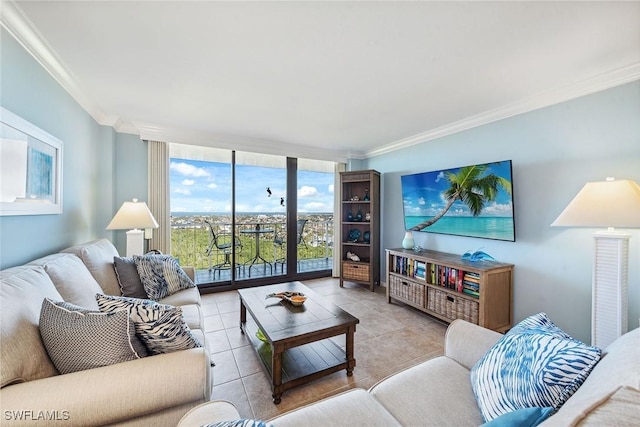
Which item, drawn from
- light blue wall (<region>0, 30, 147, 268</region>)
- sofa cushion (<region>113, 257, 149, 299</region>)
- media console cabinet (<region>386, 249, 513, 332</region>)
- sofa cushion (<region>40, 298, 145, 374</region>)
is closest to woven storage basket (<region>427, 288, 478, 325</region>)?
media console cabinet (<region>386, 249, 513, 332</region>)

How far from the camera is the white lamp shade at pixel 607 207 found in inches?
61.2

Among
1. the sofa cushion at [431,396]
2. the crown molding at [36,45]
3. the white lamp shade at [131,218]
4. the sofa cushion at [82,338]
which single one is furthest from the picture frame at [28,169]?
the sofa cushion at [431,396]

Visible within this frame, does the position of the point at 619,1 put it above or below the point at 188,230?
above

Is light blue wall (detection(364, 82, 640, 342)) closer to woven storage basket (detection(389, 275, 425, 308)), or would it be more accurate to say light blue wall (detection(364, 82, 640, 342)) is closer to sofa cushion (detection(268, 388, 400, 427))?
woven storage basket (detection(389, 275, 425, 308))

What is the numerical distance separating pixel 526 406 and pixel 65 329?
5.66 ft

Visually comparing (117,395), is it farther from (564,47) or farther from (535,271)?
(535,271)

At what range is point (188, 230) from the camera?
166 inches

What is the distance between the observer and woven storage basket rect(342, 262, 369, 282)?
409 cm

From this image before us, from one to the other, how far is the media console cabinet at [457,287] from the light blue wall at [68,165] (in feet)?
11.5

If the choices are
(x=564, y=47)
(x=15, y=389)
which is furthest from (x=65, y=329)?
(x=564, y=47)

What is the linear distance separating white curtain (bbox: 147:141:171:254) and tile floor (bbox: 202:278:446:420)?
3.54 feet

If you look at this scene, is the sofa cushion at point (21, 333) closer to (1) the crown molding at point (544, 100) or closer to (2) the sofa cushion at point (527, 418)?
(2) the sofa cushion at point (527, 418)

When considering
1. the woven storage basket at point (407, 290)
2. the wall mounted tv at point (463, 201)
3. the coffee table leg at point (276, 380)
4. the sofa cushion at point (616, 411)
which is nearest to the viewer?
the sofa cushion at point (616, 411)

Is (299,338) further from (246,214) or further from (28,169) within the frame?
(246,214)
